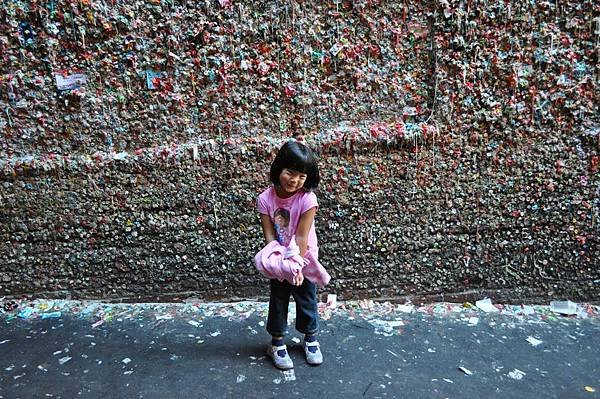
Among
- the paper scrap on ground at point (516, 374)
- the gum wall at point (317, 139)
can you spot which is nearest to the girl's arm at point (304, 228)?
the gum wall at point (317, 139)

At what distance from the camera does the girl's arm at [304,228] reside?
2.04 metres

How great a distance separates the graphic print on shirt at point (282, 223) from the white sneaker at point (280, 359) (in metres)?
0.59

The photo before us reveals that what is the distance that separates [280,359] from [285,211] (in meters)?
0.80

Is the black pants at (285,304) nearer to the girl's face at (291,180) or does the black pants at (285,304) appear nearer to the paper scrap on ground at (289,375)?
the paper scrap on ground at (289,375)

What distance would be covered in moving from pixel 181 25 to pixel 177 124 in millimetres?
623

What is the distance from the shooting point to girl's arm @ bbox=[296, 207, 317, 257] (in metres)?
2.04

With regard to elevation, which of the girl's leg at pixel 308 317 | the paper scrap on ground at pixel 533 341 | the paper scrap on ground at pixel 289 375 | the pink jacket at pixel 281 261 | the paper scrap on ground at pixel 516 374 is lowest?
the paper scrap on ground at pixel 289 375

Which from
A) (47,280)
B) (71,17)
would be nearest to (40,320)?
(47,280)

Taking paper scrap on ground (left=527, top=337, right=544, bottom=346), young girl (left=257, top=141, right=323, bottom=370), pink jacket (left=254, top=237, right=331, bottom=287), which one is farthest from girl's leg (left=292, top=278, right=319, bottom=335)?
paper scrap on ground (left=527, top=337, right=544, bottom=346)

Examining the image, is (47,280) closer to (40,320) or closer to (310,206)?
(40,320)

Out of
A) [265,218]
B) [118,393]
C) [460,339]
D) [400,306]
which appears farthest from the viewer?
[400,306]

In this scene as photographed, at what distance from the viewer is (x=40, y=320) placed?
2668 mm

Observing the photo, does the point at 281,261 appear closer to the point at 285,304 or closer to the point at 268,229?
the point at 268,229

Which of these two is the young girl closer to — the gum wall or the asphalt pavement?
the asphalt pavement
